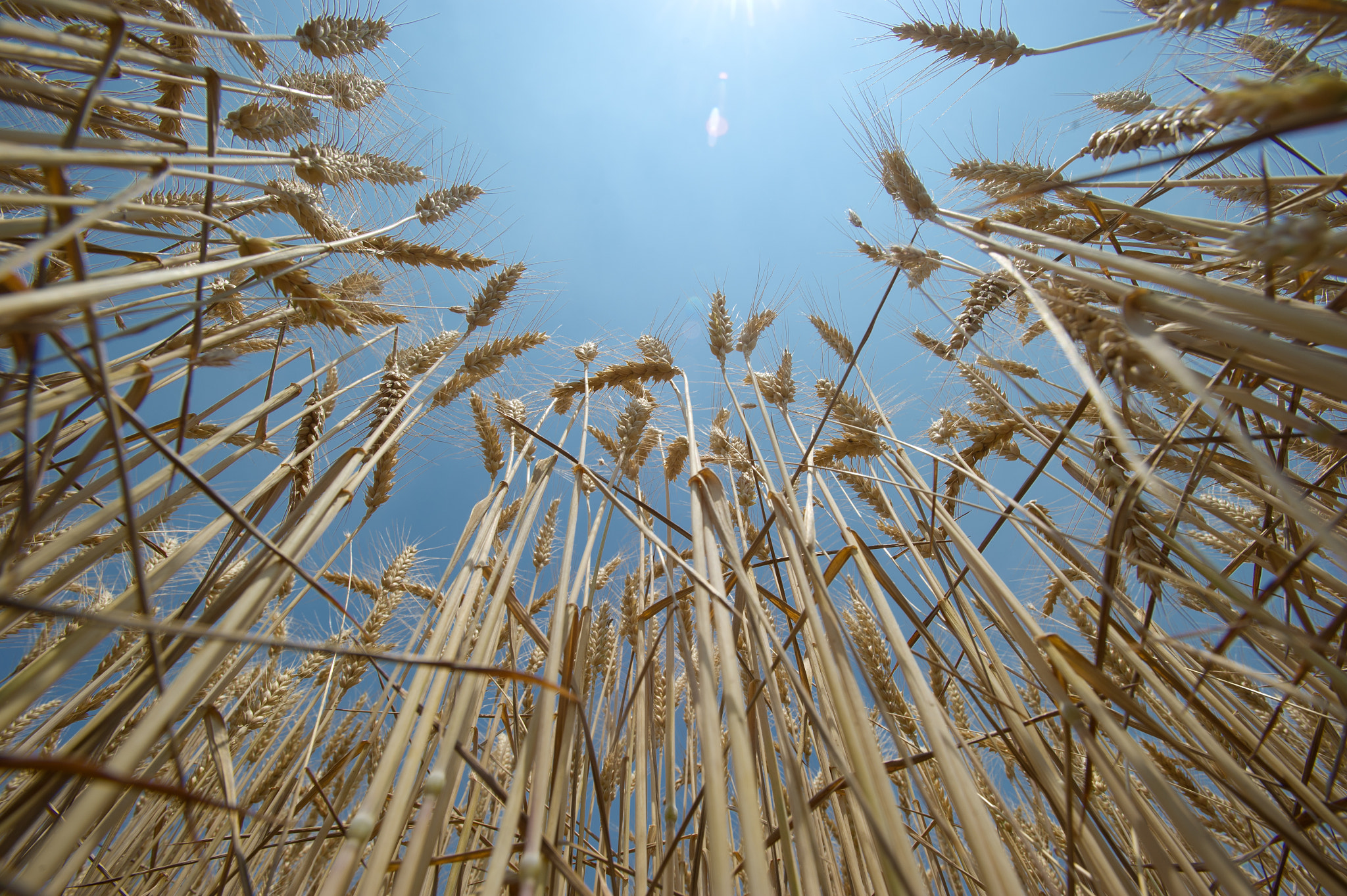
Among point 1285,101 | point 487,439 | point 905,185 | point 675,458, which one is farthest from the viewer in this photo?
point 675,458

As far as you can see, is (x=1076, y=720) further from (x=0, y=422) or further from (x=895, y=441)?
(x=0, y=422)

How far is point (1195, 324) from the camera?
1.85 ft

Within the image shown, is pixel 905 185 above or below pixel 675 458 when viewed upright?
below

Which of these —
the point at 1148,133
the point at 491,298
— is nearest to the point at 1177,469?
the point at 1148,133

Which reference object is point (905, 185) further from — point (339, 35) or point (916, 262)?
point (339, 35)

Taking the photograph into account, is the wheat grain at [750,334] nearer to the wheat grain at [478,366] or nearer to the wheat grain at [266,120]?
the wheat grain at [478,366]

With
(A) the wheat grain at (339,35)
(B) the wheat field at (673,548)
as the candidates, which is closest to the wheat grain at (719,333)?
(B) the wheat field at (673,548)

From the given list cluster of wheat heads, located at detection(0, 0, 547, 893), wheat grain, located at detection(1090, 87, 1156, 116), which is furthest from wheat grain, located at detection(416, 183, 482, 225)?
wheat grain, located at detection(1090, 87, 1156, 116)

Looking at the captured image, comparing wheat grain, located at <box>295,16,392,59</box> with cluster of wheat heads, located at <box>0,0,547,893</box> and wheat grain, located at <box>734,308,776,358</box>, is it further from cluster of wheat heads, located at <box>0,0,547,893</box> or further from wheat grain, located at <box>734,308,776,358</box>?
wheat grain, located at <box>734,308,776,358</box>

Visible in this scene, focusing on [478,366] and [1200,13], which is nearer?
[1200,13]

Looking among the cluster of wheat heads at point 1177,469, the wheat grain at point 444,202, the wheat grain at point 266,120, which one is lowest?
the cluster of wheat heads at point 1177,469

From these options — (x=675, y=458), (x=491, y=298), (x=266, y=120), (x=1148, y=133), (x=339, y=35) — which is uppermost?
(x=266, y=120)

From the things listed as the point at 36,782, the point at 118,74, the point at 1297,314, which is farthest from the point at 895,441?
the point at 118,74

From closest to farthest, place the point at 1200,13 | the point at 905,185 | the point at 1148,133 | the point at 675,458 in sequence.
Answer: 1. the point at 1200,13
2. the point at 1148,133
3. the point at 905,185
4. the point at 675,458
